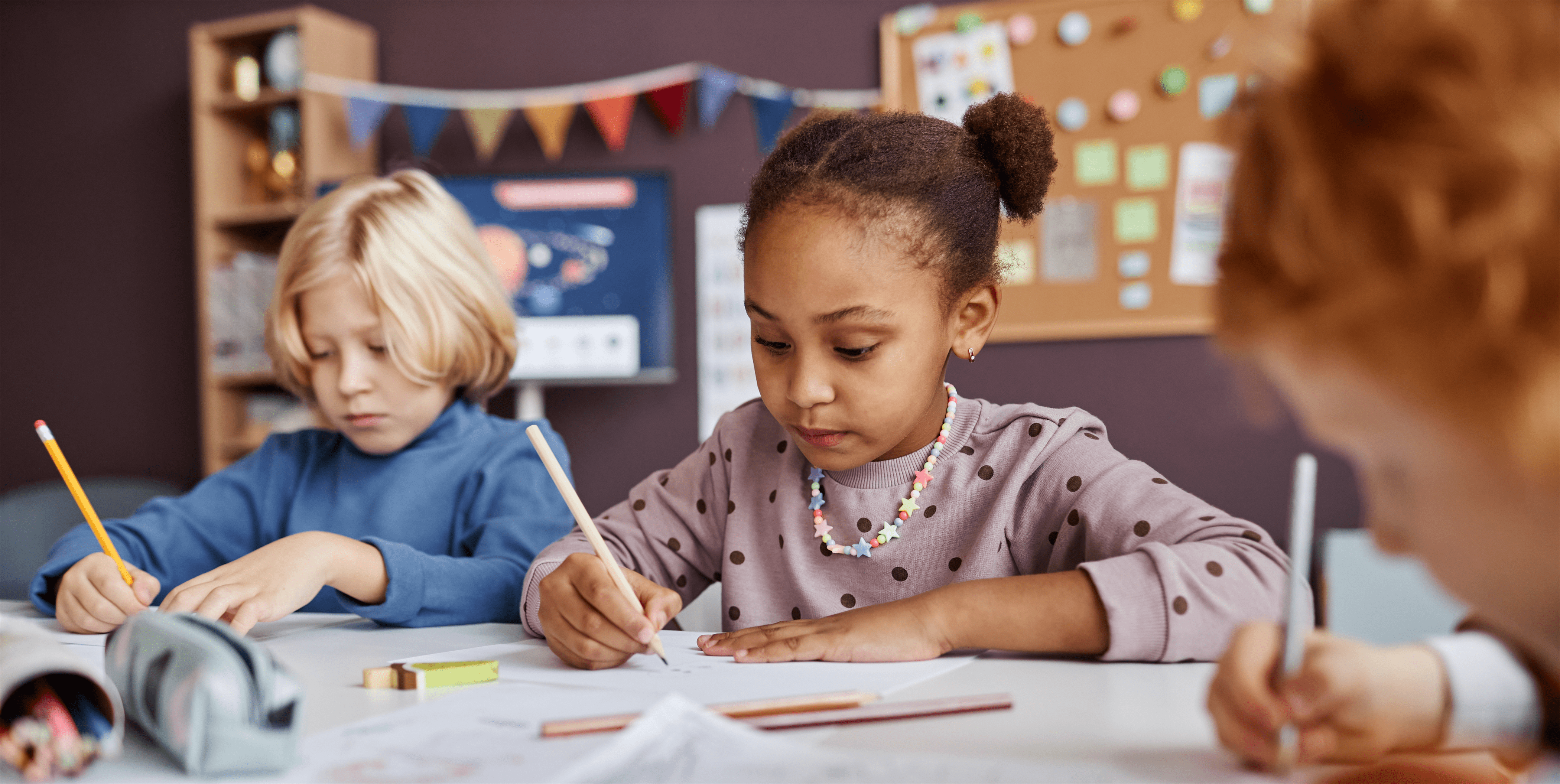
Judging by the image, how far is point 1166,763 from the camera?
0.45 metres

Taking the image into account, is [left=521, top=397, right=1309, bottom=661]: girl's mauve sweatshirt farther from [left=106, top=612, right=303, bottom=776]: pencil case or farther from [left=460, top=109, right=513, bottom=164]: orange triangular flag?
[left=460, top=109, right=513, bottom=164]: orange triangular flag

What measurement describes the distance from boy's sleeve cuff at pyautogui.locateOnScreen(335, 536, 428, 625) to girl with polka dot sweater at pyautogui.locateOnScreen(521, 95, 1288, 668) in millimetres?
111

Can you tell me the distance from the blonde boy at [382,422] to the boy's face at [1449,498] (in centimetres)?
80

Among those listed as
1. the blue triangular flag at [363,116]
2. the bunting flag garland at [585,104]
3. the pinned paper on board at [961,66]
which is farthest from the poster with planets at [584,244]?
the pinned paper on board at [961,66]

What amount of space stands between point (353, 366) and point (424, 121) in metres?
1.84

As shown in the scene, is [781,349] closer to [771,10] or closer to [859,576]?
[859,576]

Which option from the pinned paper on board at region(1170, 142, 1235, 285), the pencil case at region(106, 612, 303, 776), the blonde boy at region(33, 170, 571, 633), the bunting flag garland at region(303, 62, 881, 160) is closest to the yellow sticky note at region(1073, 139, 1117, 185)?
the pinned paper on board at region(1170, 142, 1235, 285)

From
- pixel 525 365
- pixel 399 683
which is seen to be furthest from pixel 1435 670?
pixel 525 365

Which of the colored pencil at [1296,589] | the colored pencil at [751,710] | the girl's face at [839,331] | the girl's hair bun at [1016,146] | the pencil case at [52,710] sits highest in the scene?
the girl's hair bun at [1016,146]

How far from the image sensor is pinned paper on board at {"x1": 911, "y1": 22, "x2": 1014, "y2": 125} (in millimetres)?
2541

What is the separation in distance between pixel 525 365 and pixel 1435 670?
235 cm

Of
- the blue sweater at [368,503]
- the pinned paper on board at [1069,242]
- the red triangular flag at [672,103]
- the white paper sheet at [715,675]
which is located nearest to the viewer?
the white paper sheet at [715,675]

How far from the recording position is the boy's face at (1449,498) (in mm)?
334

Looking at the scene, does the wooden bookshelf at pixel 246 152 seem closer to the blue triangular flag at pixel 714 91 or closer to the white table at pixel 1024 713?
the blue triangular flag at pixel 714 91
